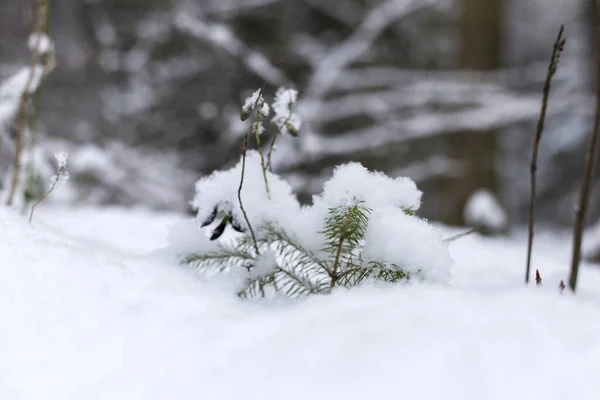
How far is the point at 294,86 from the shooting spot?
4.76 metres

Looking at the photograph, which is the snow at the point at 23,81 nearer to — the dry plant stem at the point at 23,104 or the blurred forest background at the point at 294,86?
the dry plant stem at the point at 23,104

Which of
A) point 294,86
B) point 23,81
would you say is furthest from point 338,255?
point 294,86

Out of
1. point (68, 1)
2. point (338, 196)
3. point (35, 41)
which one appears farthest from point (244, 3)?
point (338, 196)

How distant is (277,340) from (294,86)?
428cm

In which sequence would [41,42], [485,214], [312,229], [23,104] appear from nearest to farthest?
[312,229], [23,104], [41,42], [485,214]

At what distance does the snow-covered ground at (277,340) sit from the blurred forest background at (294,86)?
342 centimetres

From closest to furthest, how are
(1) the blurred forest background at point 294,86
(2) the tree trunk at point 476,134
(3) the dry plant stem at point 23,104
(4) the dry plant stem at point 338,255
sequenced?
(4) the dry plant stem at point 338,255 < (3) the dry plant stem at point 23,104 < (1) the blurred forest background at point 294,86 < (2) the tree trunk at point 476,134

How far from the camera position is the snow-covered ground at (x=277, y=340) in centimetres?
58

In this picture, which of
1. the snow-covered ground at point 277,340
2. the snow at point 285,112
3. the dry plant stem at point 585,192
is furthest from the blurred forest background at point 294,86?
the snow-covered ground at point 277,340

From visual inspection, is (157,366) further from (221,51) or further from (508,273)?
(221,51)

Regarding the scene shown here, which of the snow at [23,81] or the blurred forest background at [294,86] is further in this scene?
the blurred forest background at [294,86]

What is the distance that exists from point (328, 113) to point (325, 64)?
545 mm

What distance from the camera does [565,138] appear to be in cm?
829

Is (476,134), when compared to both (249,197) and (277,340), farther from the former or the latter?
(277,340)
